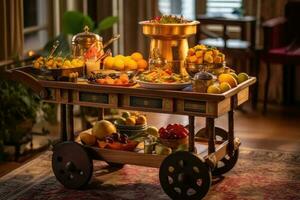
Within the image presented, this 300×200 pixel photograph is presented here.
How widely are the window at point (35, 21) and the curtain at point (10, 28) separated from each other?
724mm

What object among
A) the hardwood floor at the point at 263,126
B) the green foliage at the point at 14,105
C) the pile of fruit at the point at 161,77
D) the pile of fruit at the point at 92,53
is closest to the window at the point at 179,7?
the hardwood floor at the point at 263,126

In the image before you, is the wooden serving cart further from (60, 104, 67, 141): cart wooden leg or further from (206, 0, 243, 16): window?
(206, 0, 243, 16): window

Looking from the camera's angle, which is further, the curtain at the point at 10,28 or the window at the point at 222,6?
the window at the point at 222,6

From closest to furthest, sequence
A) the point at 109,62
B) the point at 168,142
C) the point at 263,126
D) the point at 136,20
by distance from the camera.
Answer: the point at 168,142, the point at 109,62, the point at 263,126, the point at 136,20

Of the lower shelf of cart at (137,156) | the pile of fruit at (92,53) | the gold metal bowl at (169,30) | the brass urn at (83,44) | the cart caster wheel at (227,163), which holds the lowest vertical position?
the cart caster wheel at (227,163)

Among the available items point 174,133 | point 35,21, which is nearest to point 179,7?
point 35,21

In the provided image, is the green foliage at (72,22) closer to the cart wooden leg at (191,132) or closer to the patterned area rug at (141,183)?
the patterned area rug at (141,183)

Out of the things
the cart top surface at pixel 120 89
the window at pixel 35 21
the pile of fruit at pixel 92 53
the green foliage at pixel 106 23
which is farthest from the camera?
the window at pixel 35 21

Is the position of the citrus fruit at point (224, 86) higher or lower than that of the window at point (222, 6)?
lower

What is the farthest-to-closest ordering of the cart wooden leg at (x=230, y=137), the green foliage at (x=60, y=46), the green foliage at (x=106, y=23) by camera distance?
1. the green foliage at (x=106, y=23)
2. the green foliage at (x=60, y=46)
3. the cart wooden leg at (x=230, y=137)

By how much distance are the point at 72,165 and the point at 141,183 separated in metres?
0.48

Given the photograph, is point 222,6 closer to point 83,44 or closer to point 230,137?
point 83,44

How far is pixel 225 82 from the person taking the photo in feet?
13.8

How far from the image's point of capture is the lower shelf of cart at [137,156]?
429cm
